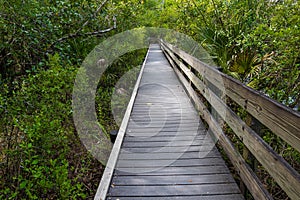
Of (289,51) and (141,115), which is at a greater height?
(289,51)

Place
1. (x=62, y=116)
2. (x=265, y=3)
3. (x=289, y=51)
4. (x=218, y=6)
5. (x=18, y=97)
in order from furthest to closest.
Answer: (x=218, y=6), (x=265, y=3), (x=62, y=116), (x=18, y=97), (x=289, y=51)

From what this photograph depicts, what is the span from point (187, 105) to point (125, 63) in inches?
165

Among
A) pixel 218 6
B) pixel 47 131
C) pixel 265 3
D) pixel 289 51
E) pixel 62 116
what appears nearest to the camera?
pixel 289 51

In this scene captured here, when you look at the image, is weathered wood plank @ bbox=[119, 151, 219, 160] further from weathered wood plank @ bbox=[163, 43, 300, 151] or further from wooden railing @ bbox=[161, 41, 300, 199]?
weathered wood plank @ bbox=[163, 43, 300, 151]

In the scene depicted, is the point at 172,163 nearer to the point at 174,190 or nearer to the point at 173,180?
the point at 173,180

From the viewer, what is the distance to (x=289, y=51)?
9.43ft

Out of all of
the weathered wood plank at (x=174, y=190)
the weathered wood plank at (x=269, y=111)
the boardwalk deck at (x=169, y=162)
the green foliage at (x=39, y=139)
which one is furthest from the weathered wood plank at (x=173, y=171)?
the weathered wood plank at (x=269, y=111)

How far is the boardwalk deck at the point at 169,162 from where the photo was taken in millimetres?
2264

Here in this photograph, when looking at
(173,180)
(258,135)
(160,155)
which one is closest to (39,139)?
(160,155)

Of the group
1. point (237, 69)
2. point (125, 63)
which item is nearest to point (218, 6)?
point (237, 69)

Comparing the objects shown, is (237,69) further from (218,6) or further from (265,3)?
(218,6)

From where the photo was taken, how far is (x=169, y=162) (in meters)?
2.74

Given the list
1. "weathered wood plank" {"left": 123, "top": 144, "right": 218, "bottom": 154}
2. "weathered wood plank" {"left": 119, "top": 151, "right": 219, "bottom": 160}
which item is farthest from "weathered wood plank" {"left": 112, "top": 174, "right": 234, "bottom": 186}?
"weathered wood plank" {"left": 123, "top": 144, "right": 218, "bottom": 154}

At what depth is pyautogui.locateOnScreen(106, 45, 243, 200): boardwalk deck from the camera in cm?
226
